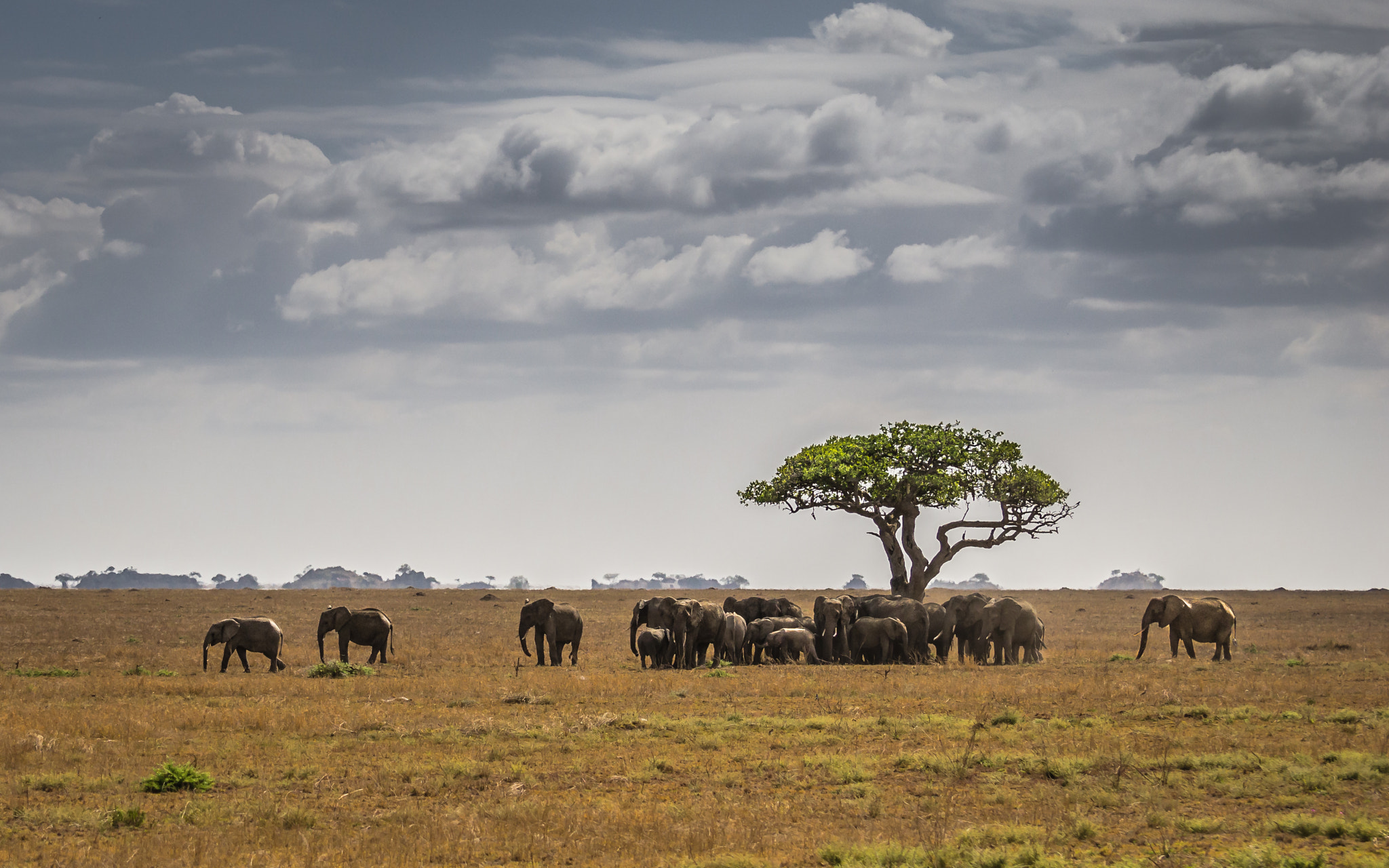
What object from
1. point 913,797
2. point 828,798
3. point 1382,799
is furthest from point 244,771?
point 1382,799

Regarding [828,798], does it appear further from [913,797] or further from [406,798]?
[406,798]

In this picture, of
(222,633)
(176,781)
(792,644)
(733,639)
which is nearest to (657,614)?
(733,639)

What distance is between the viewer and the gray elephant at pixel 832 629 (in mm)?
43000

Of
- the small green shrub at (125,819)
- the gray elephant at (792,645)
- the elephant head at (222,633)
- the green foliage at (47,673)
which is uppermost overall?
the elephant head at (222,633)

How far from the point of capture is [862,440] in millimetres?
57938

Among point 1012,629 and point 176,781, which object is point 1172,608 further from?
point 176,781

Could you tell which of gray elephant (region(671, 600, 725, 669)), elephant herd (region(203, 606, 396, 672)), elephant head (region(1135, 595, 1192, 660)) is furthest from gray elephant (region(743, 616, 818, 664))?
elephant herd (region(203, 606, 396, 672))

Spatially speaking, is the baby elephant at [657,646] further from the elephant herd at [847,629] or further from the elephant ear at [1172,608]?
the elephant ear at [1172,608]

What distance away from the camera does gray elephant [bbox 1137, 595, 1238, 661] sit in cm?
4291

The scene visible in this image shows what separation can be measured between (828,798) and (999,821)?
2.65 metres

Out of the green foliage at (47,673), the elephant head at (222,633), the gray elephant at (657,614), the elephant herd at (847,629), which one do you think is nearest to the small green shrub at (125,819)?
the green foliage at (47,673)

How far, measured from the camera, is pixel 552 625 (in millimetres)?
40969

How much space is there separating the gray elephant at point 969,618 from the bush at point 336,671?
2075 cm

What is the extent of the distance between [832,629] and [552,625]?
9.70 m
